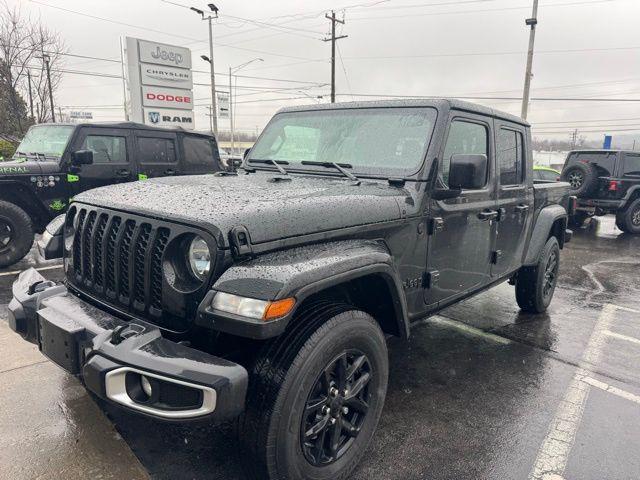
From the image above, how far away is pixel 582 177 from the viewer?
11.1 m

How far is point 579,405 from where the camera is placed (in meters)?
3.23

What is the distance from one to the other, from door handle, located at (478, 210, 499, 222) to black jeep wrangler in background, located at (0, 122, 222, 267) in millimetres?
5450

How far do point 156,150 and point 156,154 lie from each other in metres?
0.07

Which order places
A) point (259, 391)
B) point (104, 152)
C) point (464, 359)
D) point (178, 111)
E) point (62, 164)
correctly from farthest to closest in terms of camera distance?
point (178, 111) → point (104, 152) → point (62, 164) → point (464, 359) → point (259, 391)

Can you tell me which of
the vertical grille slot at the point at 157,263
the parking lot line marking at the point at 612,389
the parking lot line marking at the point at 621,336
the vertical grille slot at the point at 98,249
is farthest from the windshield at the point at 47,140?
the parking lot line marking at the point at 621,336

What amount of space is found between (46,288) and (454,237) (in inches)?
101

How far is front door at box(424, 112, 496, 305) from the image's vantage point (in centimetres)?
308

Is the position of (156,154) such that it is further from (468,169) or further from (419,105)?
(468,169)

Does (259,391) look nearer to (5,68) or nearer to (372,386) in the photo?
(372,386)

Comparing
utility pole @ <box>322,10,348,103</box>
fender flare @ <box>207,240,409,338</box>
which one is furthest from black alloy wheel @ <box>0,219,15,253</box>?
utility pole @ <box>322,10,348,103</box>

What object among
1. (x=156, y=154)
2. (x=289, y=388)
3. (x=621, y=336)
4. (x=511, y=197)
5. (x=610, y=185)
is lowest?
(x=621, y=336)

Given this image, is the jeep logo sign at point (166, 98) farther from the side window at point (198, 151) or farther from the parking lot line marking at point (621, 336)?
the parking lot line marking at point (621, 336)

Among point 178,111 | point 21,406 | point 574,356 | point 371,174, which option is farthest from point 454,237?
point 178,111

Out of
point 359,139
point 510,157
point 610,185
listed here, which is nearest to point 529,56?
point 610,185
